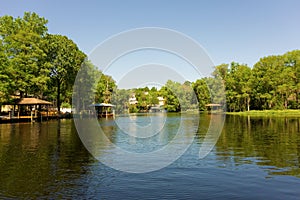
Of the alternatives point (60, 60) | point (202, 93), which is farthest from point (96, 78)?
point (202, 93)

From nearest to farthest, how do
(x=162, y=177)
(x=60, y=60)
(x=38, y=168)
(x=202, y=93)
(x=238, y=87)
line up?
(x=162, y=177) → (x=38, y=168) → (x=60, y=60) → (x=238, y=87) → (x=202, y=93)

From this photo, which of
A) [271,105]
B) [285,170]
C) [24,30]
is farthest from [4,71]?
[271,105]

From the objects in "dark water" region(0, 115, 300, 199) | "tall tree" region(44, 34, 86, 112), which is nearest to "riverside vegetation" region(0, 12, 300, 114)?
"tall tree" region(44, 34, 86, 112)

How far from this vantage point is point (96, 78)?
7588cm

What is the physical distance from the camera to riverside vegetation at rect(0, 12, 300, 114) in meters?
Result: 51.9

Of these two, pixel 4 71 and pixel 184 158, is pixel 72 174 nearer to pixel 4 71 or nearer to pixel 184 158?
pixel 184 158

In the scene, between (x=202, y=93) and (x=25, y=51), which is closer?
(x=25, y=51)

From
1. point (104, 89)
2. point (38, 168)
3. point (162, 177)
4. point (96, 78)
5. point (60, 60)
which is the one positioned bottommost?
point (162, 177)

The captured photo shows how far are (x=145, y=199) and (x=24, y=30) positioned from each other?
5397 cm

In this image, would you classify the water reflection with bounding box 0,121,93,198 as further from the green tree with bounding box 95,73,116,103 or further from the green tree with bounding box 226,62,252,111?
the green tree with bounding box 226,62,252,111

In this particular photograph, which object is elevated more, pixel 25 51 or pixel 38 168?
pixel 25 51

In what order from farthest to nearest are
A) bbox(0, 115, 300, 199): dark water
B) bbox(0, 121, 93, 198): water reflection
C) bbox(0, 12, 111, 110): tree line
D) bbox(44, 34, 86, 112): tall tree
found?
bbox(44, 34, 86, 112): tall tree → bbox(0, 12, 111, 110): tree line → bbox(0, 121, 93, 198): water reflection → bbox(0, 115, 300, 199): dark water

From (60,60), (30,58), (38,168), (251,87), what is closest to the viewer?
(38,168)

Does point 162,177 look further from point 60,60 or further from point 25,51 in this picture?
point 60,60
